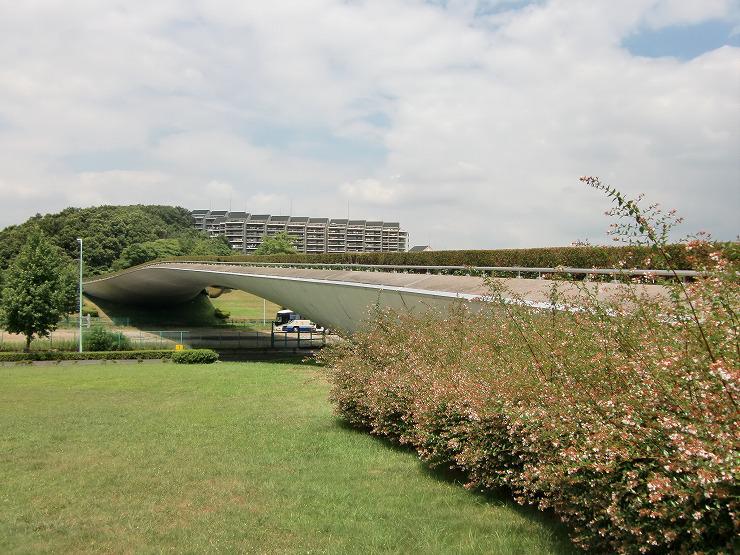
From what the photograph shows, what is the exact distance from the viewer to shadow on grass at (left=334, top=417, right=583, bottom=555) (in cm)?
546

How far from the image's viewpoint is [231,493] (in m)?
7.45

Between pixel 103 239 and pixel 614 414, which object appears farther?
pixel 103 239

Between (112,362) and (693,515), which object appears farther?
(112,362)

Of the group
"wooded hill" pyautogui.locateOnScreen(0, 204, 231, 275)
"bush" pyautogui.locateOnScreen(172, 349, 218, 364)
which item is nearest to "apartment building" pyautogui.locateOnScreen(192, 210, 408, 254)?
"wooded hill" pyautogui.locateOnScreen(0, 204, 231, 275)

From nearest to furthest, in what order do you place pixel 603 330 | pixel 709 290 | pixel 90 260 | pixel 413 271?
pixel 709 290
pixel 603 330
pixel 413 271
pixel 90 260

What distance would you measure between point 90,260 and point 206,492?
85047mm

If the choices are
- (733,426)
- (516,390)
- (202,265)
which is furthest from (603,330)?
(202,265)

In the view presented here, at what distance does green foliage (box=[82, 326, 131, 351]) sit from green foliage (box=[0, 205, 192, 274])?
4427 centimetres

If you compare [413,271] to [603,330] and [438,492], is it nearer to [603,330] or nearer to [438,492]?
[438,492]

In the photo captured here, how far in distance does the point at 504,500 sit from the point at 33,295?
36359 mm

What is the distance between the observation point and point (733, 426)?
12.5ft

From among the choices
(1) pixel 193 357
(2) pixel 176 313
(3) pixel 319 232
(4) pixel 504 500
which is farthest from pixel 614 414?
(3) pixel 319 232

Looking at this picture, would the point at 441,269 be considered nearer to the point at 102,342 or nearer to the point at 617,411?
the point at 617,411

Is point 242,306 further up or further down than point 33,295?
further down
